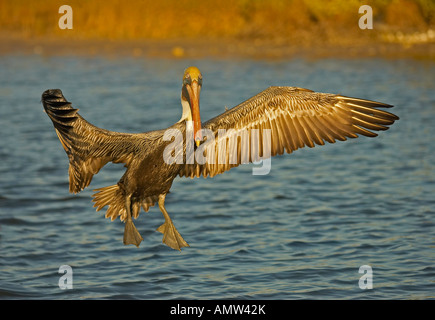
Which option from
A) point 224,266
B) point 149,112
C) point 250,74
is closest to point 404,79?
point 250,74

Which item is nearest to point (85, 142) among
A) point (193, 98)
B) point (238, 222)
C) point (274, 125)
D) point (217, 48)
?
point (193, 98)

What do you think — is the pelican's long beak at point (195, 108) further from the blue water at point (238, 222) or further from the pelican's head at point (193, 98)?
the blue water at point (238, 222)

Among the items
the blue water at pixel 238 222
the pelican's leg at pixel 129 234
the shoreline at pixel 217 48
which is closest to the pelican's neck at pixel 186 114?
the pelican's leg at pixel 129 234

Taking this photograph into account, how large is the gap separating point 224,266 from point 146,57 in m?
16.0

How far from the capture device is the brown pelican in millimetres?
6535

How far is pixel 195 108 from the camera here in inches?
246

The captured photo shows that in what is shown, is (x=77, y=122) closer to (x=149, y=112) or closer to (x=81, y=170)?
(x=81, y=170)

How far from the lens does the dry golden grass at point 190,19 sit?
22766mm

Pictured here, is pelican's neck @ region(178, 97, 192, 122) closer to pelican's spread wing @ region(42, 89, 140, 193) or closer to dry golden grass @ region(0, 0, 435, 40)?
pelican's spread wing @ region(42, 89, 140, 193)

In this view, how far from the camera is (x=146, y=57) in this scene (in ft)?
76.5

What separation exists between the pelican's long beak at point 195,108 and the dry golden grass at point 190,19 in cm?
1651

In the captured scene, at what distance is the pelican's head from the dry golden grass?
16362 millimetres
